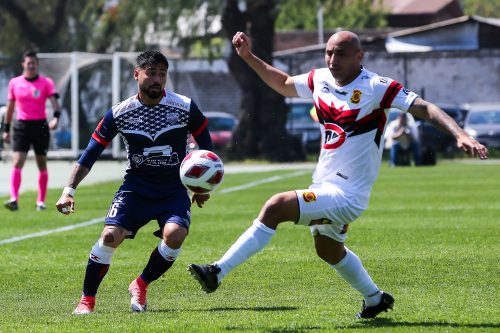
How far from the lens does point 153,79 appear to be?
340 inches

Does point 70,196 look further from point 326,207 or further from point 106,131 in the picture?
point 326,207

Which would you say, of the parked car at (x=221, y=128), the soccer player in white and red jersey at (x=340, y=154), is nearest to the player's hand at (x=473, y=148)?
the soccer player in white and red jersey at (x=340, y=154)

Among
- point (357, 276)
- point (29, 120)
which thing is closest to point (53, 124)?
point (29, 120)

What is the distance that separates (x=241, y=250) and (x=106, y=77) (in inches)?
1149

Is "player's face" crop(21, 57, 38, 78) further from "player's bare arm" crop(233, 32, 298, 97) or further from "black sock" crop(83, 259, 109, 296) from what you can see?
"player's bare arm" crop(233, 32, 298, 97)

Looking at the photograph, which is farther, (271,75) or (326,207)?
(271,75)

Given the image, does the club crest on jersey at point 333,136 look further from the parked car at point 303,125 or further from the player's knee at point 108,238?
the parked car at point 303,125

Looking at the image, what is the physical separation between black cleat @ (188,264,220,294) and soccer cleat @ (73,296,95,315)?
1500 millimetres

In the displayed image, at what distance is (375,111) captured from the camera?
7734 mm

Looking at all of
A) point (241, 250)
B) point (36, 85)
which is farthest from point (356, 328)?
point (36, 85)

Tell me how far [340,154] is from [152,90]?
1.64 meters

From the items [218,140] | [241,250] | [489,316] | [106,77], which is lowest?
[218,140]

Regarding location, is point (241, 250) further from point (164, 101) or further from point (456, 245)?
point (456, 245)

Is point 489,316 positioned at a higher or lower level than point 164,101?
lower
